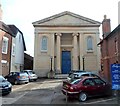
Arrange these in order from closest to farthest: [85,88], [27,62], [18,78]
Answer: [85,88], [18,78], [27,62]

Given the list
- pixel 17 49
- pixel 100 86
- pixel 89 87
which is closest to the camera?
pixel 89 87

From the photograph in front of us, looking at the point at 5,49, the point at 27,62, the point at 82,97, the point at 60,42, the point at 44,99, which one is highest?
the point at 60,42

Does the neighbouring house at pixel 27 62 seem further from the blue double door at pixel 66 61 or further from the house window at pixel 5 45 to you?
the house window at pixel 5 45

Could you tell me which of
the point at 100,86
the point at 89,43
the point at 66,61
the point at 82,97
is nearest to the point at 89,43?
the point at 89,43

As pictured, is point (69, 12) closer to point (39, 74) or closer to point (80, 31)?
point (80, 31)

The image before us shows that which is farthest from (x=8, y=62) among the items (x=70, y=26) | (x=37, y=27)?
(x=70, y=26)

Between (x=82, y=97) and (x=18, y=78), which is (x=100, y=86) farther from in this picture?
(x=18, y=78)

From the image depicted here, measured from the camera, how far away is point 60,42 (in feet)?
114

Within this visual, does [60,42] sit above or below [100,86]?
above

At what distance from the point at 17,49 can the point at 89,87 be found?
73.7ft

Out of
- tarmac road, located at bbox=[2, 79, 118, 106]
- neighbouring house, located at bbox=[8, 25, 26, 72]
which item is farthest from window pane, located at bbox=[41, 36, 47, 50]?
tarmac road, located at bbox=[2, 79, 118, 106]

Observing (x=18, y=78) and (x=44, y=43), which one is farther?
(x=44, y=43)

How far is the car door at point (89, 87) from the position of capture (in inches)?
501

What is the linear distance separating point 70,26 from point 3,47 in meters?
12.9
